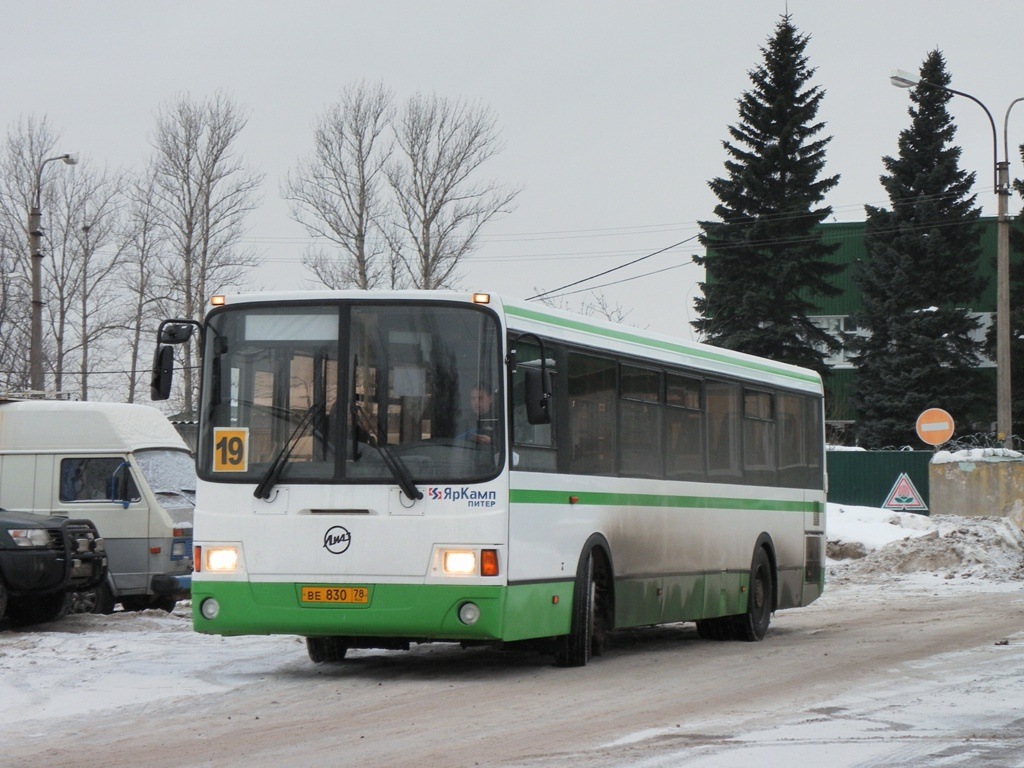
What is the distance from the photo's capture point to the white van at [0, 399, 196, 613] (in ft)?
65.9

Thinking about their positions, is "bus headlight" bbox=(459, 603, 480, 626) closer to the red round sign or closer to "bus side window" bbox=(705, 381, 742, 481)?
"bus side window" bbox=(705, 381, 742, 481)

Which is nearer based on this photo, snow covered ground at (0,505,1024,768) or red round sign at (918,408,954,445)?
snow covered ground at (0,505,1024,768)

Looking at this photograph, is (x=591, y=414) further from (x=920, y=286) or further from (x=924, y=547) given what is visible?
(x=920, y=286)

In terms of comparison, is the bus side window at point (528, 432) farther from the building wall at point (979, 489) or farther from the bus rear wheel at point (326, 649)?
the building wall at point (979, 489)

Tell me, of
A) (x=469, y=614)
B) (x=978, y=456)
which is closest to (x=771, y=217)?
(x=978, y=456)

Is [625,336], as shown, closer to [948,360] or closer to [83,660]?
[83,660]

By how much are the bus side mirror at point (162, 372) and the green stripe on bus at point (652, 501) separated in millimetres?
2581

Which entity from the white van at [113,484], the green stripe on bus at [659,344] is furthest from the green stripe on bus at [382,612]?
the white van at [113,484]

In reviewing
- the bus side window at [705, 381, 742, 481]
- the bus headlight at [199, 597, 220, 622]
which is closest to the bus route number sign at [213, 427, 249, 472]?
the bus headlight at [199, 597, 220, 622]

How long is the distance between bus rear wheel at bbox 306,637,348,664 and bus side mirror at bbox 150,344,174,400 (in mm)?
2457

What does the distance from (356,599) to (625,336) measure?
381 centimetres

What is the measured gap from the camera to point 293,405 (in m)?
12.1

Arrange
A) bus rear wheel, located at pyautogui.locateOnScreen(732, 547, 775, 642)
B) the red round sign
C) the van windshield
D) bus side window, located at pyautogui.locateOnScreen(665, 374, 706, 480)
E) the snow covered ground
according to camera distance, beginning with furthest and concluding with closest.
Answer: the red round sign → the van windshield → bus rear wheel, located at pyautogui.locateOnScreen(732, 547, 775, 642) → bus side window, located at pyautogui.locateOnScreen(665, 374, 706, 480) → the snow covered ground

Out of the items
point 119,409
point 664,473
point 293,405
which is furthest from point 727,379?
point 119,409
